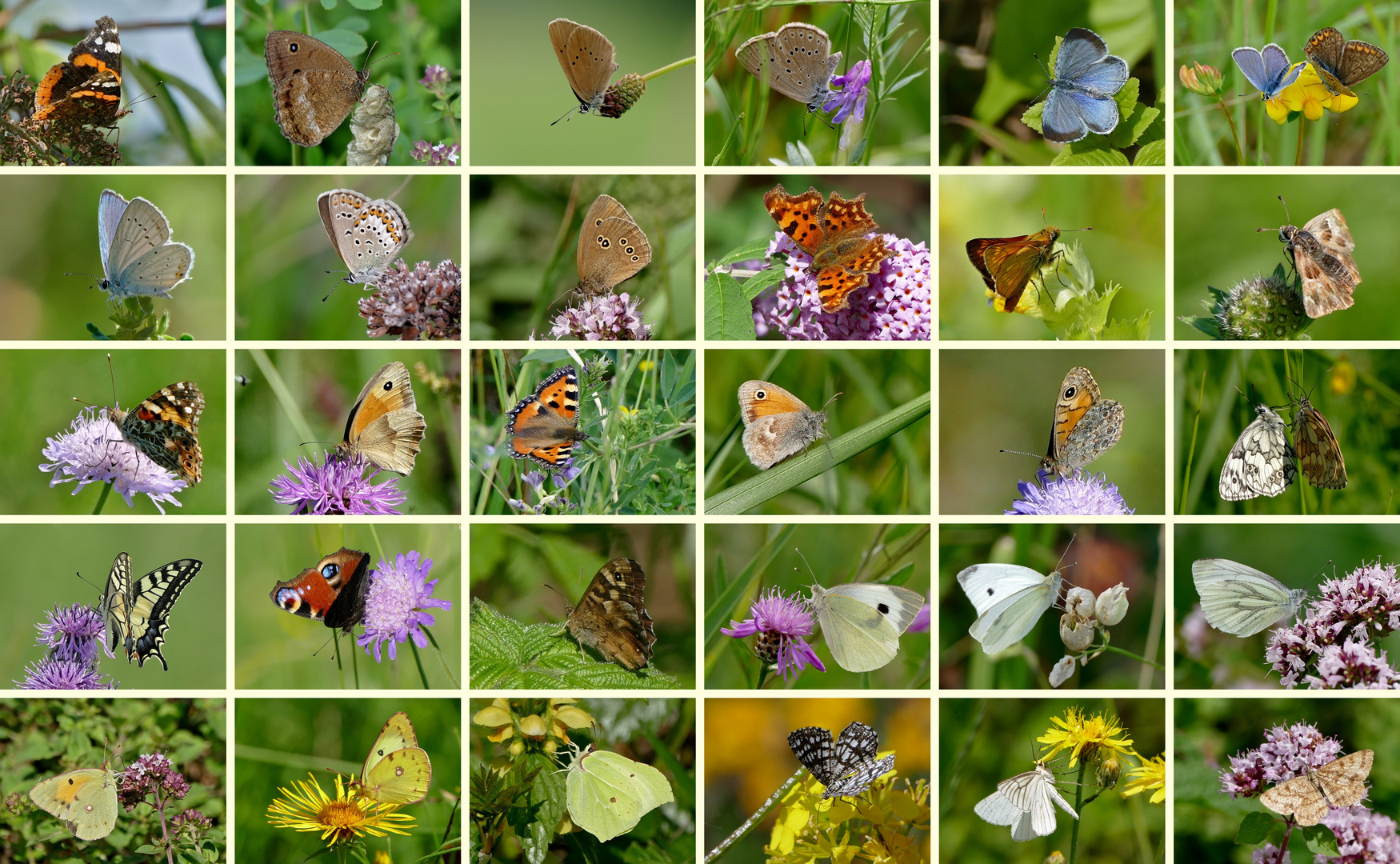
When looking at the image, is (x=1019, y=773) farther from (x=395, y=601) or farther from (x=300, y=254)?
(x=300, y=254)

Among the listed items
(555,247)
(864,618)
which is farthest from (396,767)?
(555,247)

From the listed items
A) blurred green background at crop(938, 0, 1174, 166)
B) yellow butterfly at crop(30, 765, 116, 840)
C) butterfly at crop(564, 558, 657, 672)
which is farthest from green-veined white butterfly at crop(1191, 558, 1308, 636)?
yellow butterfly at crop(30, 765, 116, 840)

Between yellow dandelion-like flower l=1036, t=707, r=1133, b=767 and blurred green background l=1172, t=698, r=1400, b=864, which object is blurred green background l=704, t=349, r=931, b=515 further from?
blurred green background l=1172, t=698, r=1400, b=864

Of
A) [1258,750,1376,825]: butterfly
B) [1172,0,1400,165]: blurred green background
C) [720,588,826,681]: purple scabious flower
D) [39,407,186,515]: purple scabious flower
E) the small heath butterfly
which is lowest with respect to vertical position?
[1258,750,1376,825]: butterfly

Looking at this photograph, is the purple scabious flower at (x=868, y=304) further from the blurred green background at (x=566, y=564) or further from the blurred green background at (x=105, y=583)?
the blurred green background at (x=105, y=583)

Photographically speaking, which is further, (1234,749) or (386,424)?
(1234,749)
